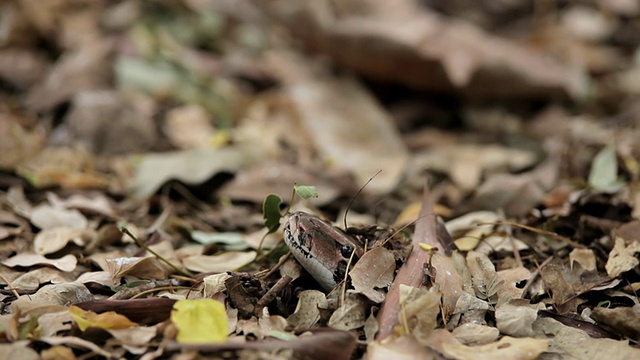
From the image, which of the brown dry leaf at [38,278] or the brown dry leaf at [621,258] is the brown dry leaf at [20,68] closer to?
the brown dry leaf at [38,278]

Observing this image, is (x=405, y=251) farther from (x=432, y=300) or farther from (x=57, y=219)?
(x=57, y=219)

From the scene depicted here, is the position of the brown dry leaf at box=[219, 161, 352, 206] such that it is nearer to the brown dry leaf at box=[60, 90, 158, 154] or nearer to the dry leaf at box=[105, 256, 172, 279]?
the brown dry leaf at box=[60, 90, 158, 154]

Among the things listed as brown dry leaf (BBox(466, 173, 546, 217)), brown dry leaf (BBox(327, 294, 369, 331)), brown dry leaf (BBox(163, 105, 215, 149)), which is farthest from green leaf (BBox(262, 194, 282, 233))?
brown dry leaf (BBox(163, 105, 215, 149))

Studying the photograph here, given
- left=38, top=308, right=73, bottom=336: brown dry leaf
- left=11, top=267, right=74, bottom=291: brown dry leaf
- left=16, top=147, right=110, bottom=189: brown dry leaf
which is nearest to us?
left=38, top=308, right=73, bottom=336: brown dry leaf

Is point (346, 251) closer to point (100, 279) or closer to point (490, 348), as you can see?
point (490, 348)

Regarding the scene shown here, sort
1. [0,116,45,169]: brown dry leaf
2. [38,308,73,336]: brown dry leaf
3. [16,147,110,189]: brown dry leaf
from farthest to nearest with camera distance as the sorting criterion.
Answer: [0,116,45,169]: brown dry leaf
[16,147,110,189]: brown dry leaf
[38,308,73,336]: brown dry leaf

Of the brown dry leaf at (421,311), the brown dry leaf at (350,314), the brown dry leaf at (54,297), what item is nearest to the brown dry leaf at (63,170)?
the brown dry leaf at (54,297)

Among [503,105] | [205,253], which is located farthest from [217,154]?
[503,105]
